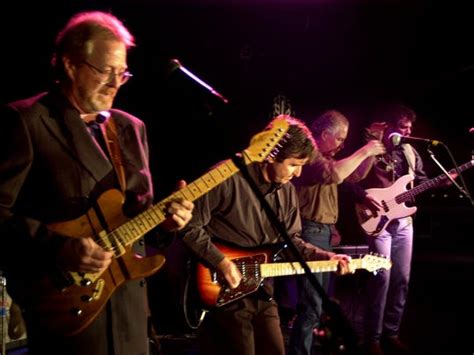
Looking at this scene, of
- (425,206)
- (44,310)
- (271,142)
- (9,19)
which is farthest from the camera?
(425,206)

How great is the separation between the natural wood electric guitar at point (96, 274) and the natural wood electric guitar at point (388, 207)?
12.7ft

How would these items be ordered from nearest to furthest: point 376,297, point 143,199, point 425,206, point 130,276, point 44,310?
point 44,310, point 130,276, point 143,199, point 376,297, point 425,206

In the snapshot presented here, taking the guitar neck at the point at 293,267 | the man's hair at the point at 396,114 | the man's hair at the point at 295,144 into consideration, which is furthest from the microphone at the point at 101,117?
the man's hair at the point at 396,114

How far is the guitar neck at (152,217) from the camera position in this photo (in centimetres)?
253

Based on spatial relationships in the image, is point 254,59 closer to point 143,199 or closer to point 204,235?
point 204,235

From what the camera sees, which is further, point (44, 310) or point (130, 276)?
point (130, 276)

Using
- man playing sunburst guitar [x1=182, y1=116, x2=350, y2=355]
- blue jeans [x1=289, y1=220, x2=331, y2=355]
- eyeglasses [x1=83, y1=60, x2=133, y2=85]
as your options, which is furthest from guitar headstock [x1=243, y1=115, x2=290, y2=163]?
blue jeans [x1=289, y1=220, x2=331, y2=355]

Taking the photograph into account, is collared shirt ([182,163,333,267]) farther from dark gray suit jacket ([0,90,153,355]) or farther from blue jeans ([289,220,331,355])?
dark gray suit jacket ([0,90,153,355])

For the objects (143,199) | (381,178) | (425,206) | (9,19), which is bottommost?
(425,206)

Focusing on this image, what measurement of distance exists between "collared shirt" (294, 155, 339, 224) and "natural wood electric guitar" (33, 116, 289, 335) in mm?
2732

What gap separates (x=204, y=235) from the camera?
378 cm

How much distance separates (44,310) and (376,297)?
4.56 metres

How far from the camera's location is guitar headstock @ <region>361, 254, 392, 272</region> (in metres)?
4.97

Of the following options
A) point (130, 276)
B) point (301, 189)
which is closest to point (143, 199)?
point (130, 276)
